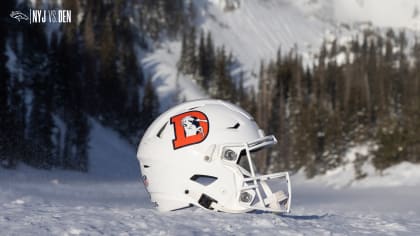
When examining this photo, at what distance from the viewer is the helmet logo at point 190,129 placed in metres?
7.54

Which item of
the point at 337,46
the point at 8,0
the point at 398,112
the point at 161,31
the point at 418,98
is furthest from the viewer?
the point at 337,46

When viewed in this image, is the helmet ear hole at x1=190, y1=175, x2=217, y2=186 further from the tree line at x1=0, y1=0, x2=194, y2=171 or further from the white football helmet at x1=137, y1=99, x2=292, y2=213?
the tree line at x1=0, y1=0, x2=194, y2=171

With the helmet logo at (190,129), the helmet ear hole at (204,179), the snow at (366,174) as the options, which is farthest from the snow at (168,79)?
the helmet logo at (190,129)

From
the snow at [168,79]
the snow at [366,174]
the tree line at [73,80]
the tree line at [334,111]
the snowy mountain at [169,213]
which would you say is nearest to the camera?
the snowy mountain at [169,213]

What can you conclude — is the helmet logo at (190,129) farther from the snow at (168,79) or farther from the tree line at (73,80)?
the snow at (168,79)

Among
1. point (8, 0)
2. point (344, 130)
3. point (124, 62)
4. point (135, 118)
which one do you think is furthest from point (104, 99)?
point (344, 130)

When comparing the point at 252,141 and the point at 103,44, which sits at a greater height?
the point at 103,44

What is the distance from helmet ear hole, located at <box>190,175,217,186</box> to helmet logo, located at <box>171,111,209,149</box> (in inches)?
19.1

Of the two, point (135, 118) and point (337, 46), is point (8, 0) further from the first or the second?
point (337, 46)

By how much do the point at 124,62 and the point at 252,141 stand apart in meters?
97.3

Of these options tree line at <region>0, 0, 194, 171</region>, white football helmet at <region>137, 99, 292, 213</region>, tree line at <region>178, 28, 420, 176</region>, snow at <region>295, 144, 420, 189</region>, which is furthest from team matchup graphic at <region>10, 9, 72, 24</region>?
white football helmet at <region>137, 99, 292, 213</region>

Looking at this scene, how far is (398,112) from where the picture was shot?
7469 cm

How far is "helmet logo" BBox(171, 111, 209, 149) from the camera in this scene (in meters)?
7.54

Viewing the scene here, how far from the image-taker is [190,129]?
299 inches
